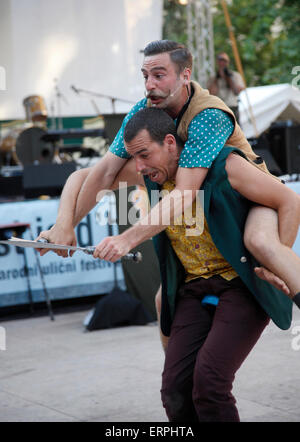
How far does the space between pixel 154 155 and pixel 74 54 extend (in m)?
11.7

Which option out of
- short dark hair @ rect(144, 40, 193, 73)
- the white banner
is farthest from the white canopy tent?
short dark hair @ rect(144, 40, 193, 73)

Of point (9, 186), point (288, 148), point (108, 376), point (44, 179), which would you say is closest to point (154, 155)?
point (108, 376)

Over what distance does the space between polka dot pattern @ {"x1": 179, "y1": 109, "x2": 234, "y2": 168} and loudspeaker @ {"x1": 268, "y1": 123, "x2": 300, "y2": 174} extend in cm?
736

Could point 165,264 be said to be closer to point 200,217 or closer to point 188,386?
point 200,217

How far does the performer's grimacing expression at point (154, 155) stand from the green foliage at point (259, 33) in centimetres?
1786

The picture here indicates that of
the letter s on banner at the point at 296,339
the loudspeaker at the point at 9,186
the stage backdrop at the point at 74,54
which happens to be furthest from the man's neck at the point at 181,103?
the stage backdrop at the point at 74,54

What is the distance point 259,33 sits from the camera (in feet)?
74.6

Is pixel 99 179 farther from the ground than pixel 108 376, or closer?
farther from the ground

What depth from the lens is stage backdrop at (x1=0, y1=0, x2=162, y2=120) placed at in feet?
45.4

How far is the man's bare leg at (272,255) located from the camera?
2789mm

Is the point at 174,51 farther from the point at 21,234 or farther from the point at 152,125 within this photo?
the point at 21,234

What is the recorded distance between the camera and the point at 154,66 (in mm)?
2957

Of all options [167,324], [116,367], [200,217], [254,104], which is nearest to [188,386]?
[167,324]

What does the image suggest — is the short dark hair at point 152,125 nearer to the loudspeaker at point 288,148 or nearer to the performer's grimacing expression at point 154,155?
the performer's grimacing expression at point 154,155
